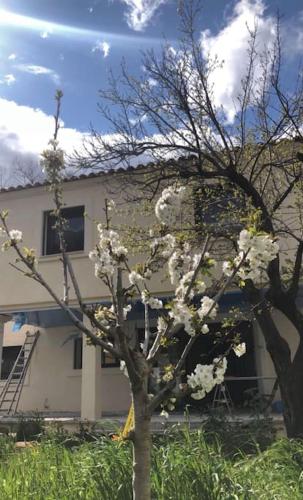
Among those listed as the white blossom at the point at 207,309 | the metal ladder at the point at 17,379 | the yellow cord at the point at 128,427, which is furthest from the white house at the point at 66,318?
the white blossom at the point at 207,309

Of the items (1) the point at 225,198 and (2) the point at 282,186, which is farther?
(2) the point at 282,186

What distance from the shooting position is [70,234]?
13.2m

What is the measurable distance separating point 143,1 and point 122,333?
6.70 m

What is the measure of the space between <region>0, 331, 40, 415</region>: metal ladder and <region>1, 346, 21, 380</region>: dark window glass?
2.13ft

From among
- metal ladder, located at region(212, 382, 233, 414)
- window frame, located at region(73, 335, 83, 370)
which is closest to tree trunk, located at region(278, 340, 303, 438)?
metal ladder, located at region(212, 382, 233, 414)

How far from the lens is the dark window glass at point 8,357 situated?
15521mm

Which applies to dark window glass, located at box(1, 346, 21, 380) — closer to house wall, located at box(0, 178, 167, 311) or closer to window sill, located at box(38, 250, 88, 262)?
house wall, located at box(0, 178, 167, 311)

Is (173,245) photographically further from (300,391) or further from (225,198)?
(225,198)

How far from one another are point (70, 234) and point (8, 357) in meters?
5.14

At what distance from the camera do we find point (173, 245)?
4.02 metres

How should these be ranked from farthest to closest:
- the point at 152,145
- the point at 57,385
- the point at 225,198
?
the point at 57,385, the point at 152,145, the point at 225,198

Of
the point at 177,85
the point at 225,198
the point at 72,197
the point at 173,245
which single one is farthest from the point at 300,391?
the point at 72,197

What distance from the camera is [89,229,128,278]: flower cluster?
367cm

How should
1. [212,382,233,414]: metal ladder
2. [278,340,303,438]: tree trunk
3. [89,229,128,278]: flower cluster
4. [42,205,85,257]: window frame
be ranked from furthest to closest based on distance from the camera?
[42,205,85,257]: window frame, [212,382,233,414]: metal ladder, [278,340,303,438]: tree trunk, [89,229,128,278]: flower cluster
